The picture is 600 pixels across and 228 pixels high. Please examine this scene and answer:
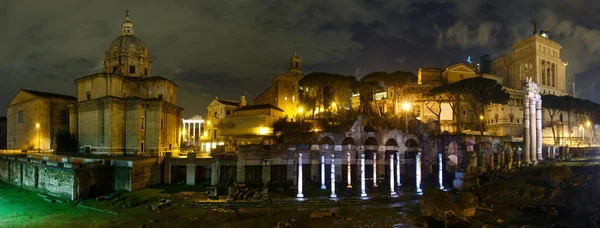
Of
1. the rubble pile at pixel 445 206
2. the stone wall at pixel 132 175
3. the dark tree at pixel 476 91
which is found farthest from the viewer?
the dark tree at pixel 476 91

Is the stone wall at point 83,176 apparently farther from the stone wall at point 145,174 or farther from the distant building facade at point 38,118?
the distant building facade at point 38,118

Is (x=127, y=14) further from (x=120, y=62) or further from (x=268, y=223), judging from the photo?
(x=268, y=223)

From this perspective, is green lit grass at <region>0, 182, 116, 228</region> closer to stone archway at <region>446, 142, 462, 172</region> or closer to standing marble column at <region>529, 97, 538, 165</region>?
stone archway at <region>446, 142, 462, 172</region>

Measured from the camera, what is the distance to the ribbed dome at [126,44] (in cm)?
5308

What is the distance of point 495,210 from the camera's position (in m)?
31.0

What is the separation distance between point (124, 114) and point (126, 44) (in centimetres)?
1158

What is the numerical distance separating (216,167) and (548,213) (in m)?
29.6

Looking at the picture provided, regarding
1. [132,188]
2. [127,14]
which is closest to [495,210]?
[132,188]

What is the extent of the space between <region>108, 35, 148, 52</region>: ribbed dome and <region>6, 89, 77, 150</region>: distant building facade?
33.3 ft

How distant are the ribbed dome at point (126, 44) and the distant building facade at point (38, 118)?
10158mm

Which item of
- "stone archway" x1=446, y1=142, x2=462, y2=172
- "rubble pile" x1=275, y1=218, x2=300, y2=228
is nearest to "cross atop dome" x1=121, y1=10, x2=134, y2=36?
"rubble pile" x1=275, y1=218, x2=300, y2=228

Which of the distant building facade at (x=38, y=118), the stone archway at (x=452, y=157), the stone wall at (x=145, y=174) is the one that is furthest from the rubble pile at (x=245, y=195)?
the distant building facade at (x=38, y=118)

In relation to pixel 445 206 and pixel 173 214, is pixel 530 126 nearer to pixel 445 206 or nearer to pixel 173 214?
pixel 445 206

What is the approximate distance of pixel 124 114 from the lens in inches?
1861
